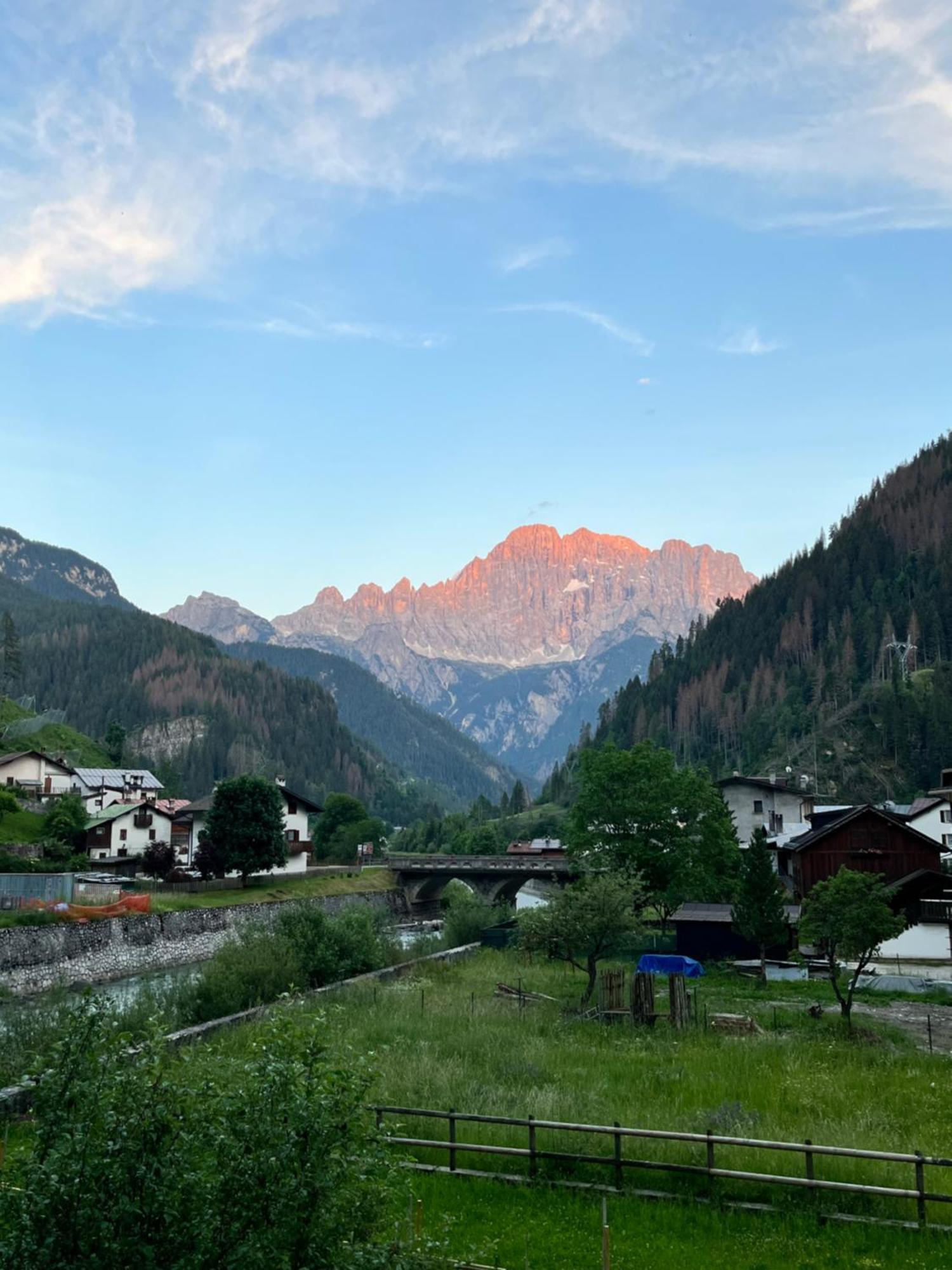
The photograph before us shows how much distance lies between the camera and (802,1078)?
102 ft

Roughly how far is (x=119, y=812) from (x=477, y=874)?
4243cm

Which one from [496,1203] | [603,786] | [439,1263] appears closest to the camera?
[439,1263]

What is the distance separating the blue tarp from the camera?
57.7 meters

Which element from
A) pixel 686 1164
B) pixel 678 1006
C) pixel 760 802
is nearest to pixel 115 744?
pixel 760 802

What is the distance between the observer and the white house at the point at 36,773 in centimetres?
12675

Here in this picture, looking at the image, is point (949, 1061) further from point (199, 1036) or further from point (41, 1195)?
point (41, 1195)

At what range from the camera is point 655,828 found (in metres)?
78.4

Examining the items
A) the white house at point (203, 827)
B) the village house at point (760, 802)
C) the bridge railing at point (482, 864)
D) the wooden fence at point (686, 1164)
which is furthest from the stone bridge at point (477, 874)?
the wooden fence at point (686, 1164)

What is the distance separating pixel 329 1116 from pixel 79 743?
18940cm

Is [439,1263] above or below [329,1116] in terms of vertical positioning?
below

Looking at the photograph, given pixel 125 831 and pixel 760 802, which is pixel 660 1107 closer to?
pixel 125 831

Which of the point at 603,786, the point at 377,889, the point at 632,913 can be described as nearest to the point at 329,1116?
the point at 632,913

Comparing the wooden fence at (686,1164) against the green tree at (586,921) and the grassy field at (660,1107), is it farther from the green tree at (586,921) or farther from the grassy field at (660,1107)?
the green tree at (586,921)

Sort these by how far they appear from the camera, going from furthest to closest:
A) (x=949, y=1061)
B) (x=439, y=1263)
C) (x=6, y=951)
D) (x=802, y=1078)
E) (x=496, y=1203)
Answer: (x=6, y=951) → (x=949, y=1061) → (x=802, y=1078) → (x=496, y=1203) → (x=439, y=1263)
